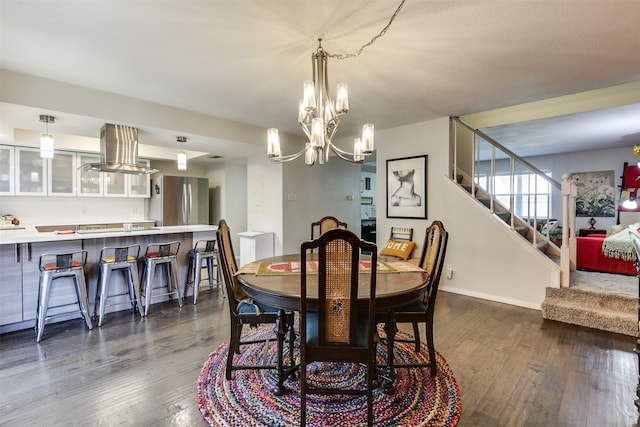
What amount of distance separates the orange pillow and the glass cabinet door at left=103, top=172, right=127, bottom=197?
15.7 ft

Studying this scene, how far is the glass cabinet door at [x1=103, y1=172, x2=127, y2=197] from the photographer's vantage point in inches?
209

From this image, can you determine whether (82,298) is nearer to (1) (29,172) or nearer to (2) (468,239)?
(1) (29,172)

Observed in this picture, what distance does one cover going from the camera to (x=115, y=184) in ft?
17.7

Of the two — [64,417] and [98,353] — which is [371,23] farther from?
[98,353]

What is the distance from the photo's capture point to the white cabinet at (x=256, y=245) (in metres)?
4.91

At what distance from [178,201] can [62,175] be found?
5.79ft

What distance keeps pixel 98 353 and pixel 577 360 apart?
3715 mm

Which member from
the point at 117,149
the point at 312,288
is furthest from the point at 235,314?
the point at 117,149

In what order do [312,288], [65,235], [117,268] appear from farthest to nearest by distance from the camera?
[117,268] → [65,235] → [312,288]

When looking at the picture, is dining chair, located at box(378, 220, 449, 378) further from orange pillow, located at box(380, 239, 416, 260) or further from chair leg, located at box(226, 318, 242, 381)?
orange pillow, located at box(380, 239, 416, 260)

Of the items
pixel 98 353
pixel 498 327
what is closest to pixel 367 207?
pixel 498 327

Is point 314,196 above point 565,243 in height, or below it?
above

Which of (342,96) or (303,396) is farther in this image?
(342,96)

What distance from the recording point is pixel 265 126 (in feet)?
15.0
